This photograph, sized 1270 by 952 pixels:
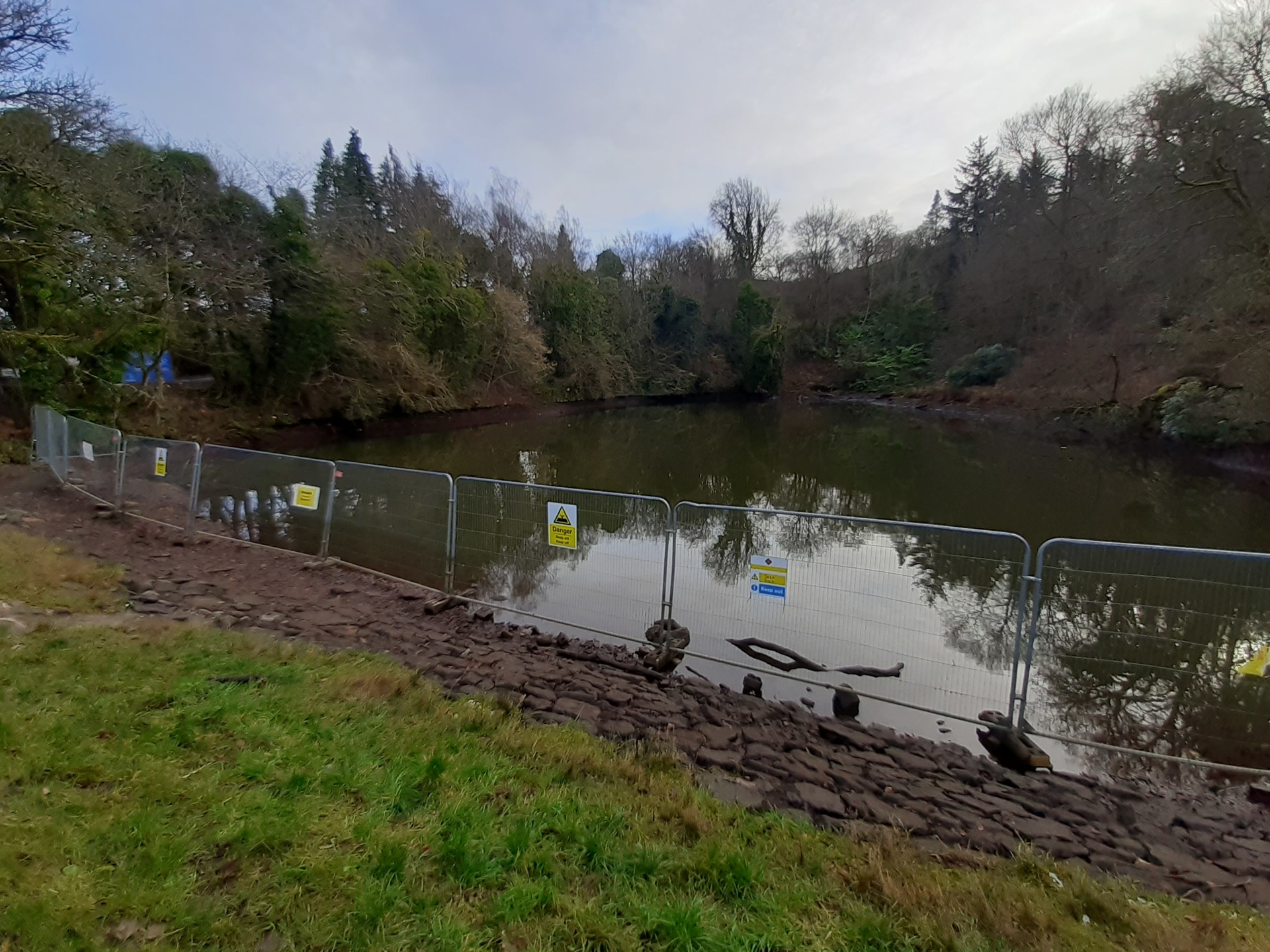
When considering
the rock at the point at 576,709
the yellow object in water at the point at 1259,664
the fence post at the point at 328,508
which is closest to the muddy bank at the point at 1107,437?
the yellow object in water at the point at 1259,664

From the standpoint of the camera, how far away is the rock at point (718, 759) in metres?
4.03

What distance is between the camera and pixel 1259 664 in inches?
159

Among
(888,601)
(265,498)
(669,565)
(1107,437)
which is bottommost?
(265,498)

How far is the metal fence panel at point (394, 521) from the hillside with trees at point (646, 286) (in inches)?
360

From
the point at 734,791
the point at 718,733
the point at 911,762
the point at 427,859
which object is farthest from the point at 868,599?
the point at 427,859

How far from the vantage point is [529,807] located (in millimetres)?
2943

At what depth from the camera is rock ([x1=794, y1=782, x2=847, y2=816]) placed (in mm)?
3496

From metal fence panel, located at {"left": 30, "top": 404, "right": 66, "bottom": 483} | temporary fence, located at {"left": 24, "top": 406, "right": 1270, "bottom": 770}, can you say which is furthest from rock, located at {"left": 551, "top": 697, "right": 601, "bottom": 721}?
metal fence panel, located at {"left": 30, "top": 404, "right": 66, "bottom": 483}

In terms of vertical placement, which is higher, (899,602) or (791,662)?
(899,602)

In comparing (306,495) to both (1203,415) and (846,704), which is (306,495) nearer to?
(846,704)

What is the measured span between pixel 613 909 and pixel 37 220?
650 inches

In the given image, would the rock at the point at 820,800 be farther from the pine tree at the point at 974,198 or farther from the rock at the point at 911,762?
the pine tree at the point at 974,198

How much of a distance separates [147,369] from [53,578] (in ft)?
50.2

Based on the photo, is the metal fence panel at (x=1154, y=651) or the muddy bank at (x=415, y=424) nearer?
the metal fence panel at (x=1154, y=651)
